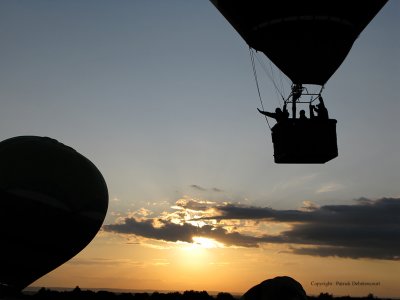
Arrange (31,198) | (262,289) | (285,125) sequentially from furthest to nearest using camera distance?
(31,198), (285,125), (262,289)

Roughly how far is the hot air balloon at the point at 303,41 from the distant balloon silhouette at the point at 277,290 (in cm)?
734

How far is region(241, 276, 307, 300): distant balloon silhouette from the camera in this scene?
44.8 ft

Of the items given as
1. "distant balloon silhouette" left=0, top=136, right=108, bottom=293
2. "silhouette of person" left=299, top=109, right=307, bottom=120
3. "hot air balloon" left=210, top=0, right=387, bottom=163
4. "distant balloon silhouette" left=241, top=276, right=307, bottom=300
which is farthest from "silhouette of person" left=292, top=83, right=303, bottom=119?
"distant balloon silhouette" left=0, top=136, right=108, bottom=293

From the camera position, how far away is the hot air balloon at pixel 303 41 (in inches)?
808

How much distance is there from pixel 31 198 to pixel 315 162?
Answer: 13.1 metres

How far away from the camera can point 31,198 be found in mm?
25547

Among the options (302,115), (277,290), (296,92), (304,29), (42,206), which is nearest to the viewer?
(277,290)

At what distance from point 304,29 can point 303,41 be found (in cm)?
48

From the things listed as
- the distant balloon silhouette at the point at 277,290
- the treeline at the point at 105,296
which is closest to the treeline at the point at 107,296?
the treeline at the point at 105,296

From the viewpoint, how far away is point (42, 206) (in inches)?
1006

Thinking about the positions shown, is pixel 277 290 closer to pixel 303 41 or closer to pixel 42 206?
pixel 303 41

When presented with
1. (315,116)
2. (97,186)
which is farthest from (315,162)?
(97,186)

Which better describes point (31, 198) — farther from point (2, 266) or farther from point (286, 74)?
point (286, 74)

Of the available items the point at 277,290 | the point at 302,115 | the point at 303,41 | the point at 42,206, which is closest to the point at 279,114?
the point at 302,115
